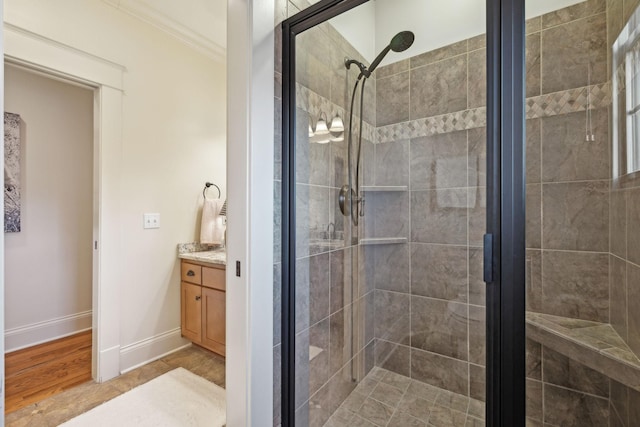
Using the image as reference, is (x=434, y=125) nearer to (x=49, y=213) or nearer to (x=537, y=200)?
(x=537, y=200)

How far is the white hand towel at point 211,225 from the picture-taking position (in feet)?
8.69

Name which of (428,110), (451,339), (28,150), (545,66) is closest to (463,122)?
(428,110)

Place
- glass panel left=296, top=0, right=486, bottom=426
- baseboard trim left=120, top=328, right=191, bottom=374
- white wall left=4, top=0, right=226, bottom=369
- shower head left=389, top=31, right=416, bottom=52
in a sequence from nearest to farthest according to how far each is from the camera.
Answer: glass panel left=296, top=0, right=486, bottom=426 → shower head left=389, top=31, right=416, bottom=52 → white wall left=4, top=0, right=226, bottom=369 → baseboard trim left=120, top=328, right=191, bottom=374

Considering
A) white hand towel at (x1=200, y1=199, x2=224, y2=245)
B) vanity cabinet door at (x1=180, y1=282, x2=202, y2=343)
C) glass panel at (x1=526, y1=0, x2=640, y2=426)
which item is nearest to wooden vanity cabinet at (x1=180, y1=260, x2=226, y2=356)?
vanity cabinet door at (x1=180, y1=282, x2=202, y2=343)

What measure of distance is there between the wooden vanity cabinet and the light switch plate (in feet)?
1.30

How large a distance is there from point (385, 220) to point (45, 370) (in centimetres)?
271

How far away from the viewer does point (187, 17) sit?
2.33 metres

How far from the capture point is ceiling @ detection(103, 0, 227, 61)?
2.18m

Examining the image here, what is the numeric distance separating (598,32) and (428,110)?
0.80 meters

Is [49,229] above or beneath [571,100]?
beneath

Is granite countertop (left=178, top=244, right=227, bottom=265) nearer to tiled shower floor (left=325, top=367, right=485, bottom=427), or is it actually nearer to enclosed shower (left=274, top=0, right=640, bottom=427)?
enclosed shower (left=274, top=0, right=640, bottom=427)

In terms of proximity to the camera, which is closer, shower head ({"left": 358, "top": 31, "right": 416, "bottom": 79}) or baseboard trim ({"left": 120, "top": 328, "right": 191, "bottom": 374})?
shower head ({"left": 358, "top": 31, "right": 416, "bottom": 79})

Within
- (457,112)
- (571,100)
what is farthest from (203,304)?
(571,100)

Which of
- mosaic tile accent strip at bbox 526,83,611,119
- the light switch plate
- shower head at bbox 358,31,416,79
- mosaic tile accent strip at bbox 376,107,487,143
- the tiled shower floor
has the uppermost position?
shower head at bbox 358,31,416,79
